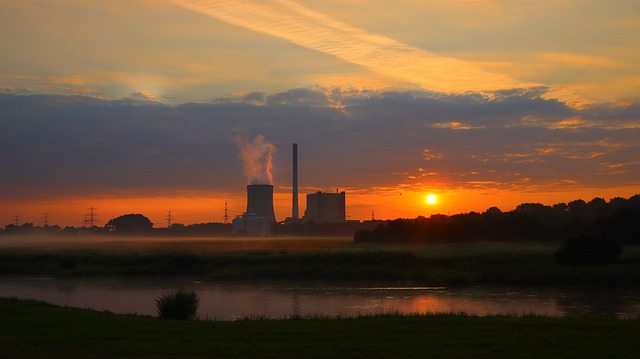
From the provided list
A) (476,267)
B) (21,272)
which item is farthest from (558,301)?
(21,272)

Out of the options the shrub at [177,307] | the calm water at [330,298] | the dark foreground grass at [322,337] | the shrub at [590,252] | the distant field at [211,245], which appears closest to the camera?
the dark foreground grass at [322,337]

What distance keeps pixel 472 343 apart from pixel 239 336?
484 cm

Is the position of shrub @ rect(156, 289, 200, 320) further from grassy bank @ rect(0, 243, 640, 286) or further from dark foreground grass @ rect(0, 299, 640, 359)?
grassy bank @ rect(0, 243, 640, 286)

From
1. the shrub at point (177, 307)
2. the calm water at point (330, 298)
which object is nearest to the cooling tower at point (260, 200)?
the calm water at point (330, 298)

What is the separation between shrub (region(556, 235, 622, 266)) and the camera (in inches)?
1784

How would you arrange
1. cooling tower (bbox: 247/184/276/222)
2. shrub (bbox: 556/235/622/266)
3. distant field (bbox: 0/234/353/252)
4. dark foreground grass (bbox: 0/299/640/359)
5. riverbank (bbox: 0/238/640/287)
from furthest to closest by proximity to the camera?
cooling tower (bbox: 247/184/276/222) < distant field (bbox: 0/234/353/252) < shrub (bbox: 556/235/622/266) < riverbank (bbox: 0/238/640/287) < dark foreground grass (bbox: 0/299/640/359)

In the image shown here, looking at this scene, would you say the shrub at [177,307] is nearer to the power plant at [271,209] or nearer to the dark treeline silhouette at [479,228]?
the dark treeline silhouette at [479,228]

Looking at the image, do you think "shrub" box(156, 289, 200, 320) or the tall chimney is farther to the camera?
the tall chimney

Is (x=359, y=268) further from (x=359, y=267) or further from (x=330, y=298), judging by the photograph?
(x=330, y=298)

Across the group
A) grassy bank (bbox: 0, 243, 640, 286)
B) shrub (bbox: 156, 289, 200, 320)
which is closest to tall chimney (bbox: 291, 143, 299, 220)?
grassy bank (bbox: 0, 243, 640, 286)

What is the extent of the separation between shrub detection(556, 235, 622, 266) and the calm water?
720 cm

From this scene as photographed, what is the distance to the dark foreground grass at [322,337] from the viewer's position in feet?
42.5

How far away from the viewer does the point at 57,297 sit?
1470 inches

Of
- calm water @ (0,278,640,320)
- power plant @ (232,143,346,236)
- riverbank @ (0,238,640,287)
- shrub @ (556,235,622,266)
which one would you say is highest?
power plant @ (232,143,346,236)
